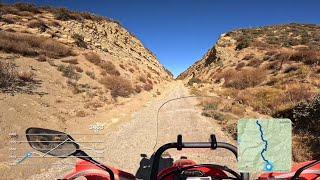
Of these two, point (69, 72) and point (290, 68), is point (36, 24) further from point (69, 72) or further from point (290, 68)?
point (290, 68)

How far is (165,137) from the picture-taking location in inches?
204

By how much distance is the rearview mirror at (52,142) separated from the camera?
146 inches

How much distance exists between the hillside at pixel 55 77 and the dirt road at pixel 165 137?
2.01 metres

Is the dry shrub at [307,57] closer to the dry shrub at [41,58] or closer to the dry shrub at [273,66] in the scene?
the dry shrub at [273,66]

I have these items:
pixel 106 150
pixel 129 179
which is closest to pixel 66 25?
pixel 106 150

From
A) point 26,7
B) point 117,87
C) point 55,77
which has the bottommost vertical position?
point 55,77

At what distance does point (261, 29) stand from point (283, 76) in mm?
42505

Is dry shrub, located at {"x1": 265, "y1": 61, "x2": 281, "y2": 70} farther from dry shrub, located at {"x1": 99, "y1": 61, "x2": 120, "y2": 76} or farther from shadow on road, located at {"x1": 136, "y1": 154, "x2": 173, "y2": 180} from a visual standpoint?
shadow on road, located at {"x1": 136, "y1": 154, "x2": 173, "y2": 180}

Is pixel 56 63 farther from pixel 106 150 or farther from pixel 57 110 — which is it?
pixel 106 150

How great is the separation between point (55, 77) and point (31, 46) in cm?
829

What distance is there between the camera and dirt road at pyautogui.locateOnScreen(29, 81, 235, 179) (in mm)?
4863

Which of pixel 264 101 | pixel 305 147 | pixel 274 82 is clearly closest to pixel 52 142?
pixel 305 147

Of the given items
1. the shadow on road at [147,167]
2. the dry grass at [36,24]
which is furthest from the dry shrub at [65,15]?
the shadow on road at [147,167]

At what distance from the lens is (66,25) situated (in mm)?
42969
